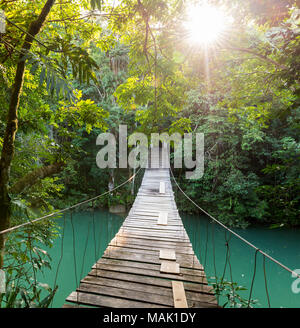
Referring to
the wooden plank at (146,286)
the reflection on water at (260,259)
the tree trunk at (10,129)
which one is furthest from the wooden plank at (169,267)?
the reflection on water at (260,259)

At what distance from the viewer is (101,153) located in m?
8.82

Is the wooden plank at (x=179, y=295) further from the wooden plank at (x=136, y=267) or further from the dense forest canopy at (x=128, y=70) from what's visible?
the dense forest canopy at (x=128, y=70)

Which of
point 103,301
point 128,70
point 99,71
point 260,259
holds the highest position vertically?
point 99,71

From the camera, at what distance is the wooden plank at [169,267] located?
1.50 m

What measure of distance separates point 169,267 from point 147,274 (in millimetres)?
198

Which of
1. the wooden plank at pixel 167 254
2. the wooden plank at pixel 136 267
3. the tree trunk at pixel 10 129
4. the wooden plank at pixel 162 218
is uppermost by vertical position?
the tree trunk at pixel 10 129

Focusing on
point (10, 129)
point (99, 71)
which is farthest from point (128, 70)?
point (10, 129)

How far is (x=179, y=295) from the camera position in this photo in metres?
1.24

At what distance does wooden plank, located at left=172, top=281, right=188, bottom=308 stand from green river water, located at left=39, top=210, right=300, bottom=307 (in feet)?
6.41

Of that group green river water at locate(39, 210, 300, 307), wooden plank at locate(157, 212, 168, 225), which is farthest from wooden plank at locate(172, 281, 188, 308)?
green river water at locate(39, 210, 300, 307)

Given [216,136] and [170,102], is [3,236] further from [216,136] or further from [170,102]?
[216,136]

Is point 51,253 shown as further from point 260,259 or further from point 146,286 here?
point 260,259

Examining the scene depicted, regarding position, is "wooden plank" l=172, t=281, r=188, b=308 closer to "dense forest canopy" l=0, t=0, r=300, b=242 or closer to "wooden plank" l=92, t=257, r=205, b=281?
"wooden plank" l=92, t=257, r=205, b=281
